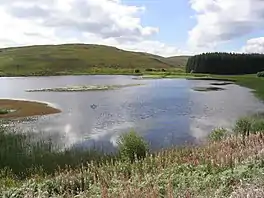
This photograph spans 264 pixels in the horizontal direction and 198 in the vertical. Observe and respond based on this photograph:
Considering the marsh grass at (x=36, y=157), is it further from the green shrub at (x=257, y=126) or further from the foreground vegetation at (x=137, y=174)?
the green shrub at (x=257, y=126)

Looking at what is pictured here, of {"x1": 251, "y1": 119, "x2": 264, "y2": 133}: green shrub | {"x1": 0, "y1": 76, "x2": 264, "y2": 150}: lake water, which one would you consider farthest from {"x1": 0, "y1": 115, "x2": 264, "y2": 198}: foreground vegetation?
{"x1": 0, "y1": 76, "x2": 264, "y2": 150}: lake water

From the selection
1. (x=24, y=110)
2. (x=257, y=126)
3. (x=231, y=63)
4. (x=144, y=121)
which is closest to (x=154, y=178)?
(x=257, y=126)

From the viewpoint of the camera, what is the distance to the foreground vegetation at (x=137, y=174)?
780 cm

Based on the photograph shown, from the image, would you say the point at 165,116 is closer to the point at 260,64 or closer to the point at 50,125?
the point at 50,125

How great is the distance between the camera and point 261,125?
811 inches

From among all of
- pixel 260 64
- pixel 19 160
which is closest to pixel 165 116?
pixel 19 160

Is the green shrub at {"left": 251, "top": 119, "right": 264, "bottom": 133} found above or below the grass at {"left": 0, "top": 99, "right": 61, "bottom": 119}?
above

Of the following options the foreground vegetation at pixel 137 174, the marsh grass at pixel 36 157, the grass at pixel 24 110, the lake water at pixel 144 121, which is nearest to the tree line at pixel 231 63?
the lake water at pixel 144 121

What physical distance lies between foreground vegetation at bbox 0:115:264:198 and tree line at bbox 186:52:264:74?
115045mm

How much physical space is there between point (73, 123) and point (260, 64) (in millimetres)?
109580

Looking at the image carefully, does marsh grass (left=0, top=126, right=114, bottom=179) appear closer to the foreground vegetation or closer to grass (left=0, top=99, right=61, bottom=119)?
the foreground vegetation

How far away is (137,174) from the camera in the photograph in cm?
1098

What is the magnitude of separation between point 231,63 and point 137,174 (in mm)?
124377

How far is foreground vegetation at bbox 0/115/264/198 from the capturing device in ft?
25.6
